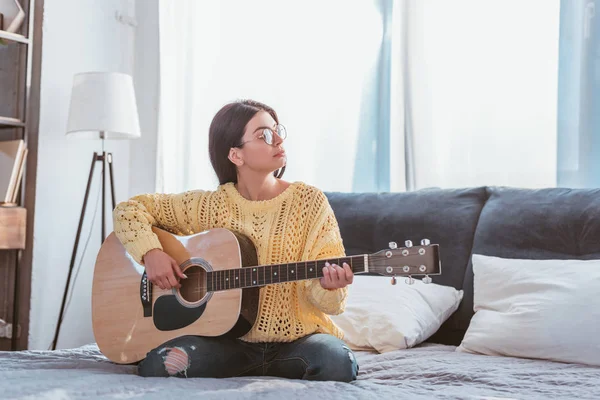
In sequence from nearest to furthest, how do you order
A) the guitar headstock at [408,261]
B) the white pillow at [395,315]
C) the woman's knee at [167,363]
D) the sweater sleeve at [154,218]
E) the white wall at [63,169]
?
the guitar headstock at [408,261], the woman's knee at [167,363], the sweater sleeve at [154,218], the white pillow at [395,315], the white wall at [63,169]

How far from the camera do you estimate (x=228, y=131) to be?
1.88 meters

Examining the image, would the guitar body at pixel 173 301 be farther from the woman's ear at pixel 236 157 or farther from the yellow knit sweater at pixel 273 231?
the woman's ear at pixel 236 157

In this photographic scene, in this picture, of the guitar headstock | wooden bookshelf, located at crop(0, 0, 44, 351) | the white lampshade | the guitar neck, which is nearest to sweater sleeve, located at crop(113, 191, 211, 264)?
the guitar neck

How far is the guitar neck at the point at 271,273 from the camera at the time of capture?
150cm

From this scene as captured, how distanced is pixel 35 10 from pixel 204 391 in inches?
90.6

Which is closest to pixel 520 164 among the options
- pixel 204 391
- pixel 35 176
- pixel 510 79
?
pixel 510 79

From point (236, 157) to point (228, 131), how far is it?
8 centimetres

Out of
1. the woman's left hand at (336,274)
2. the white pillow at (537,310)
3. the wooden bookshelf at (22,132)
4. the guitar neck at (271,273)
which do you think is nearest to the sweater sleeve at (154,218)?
the guitar neck at (271,273)

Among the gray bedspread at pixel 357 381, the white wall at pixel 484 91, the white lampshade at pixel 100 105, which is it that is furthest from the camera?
the white lampshade at pixel 100 105

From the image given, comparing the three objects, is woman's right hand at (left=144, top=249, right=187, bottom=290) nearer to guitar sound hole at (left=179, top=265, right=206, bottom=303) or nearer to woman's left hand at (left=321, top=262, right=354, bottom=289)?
guitar sound hole at (left=179, top=265, right=206, bottom=303)

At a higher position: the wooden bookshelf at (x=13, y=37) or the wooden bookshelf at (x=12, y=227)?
the wooden bookshelf at (x=13, y=37)

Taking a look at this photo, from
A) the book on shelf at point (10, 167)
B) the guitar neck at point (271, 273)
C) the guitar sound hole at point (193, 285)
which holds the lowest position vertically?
the guitar sound hole at point (193, 285)

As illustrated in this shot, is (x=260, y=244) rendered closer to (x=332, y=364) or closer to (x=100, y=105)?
(x=332, y=364)

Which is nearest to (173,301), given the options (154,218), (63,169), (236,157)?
(154,218)
